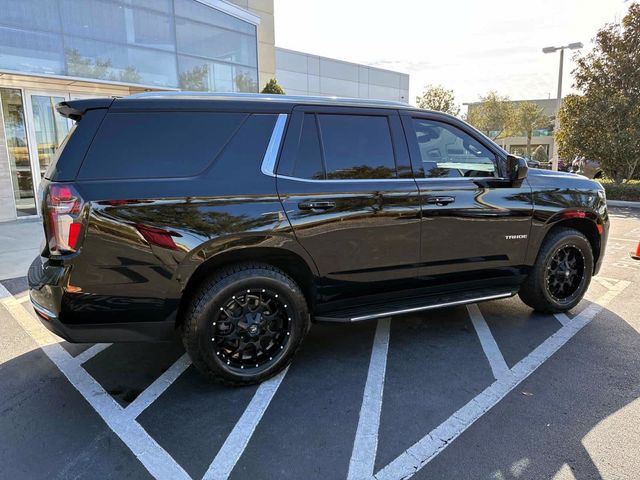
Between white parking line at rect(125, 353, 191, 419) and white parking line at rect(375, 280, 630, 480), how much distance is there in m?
1.63

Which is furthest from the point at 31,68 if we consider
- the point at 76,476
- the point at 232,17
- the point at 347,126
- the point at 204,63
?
the point at 76,476

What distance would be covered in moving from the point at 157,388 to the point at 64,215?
4.52ft

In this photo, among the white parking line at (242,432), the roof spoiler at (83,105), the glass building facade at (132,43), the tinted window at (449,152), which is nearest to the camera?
the white parking line at (242,432)

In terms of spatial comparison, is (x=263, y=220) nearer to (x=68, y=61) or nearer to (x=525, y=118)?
(x=68, y=61)

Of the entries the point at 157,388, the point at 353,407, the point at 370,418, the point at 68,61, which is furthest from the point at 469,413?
the point at 68,61

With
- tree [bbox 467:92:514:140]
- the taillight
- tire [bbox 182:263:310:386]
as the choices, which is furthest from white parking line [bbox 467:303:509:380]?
tree [bbox 467:92:514:140]

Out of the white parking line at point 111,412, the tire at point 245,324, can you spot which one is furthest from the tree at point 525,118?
the white parking line at point 111,412

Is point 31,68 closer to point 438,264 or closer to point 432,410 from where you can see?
point 438,264

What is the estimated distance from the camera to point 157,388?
3207 mm

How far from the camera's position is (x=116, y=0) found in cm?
1045

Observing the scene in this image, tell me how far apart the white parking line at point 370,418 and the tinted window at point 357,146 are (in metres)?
1.47

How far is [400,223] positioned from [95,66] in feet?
31.8

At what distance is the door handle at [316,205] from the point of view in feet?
10.3

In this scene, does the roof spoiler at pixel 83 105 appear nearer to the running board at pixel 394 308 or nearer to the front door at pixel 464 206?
the running board at pixel 394 308
